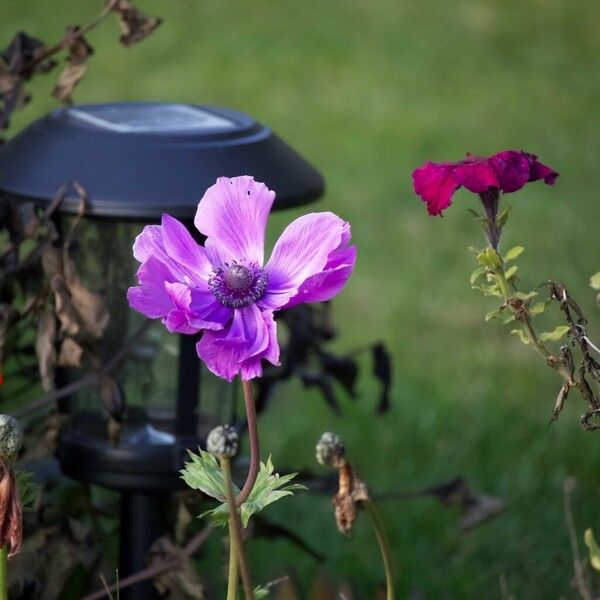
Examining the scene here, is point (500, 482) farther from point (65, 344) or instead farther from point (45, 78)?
point (45, 78)

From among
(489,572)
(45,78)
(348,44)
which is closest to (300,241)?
(489,572)

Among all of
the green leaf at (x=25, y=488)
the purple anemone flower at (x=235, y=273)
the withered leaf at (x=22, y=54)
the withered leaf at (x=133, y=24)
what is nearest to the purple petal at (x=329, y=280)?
the purple anemone flower at (x=235, y=273)

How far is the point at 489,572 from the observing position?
2.89 meters

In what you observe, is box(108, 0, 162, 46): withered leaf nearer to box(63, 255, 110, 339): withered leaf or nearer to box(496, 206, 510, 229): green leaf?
box(63, 255, 110, 339): withered leaf

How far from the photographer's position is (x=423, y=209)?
541 cm

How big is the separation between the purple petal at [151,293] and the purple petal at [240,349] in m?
0.05

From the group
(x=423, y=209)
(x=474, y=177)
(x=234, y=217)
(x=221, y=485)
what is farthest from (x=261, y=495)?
(x=423, y=209)

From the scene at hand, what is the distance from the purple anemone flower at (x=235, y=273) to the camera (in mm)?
1290

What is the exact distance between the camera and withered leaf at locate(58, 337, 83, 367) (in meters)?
2.07

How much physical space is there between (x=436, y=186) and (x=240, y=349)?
0.27 meters

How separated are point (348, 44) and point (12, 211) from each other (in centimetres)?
590

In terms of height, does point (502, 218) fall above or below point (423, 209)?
above

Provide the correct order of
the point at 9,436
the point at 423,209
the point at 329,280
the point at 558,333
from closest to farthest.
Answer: the point at 9,436 → the point at 329,280 → the point at 558,333 → the point at 423,209

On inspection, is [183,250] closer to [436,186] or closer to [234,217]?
[234,217]
